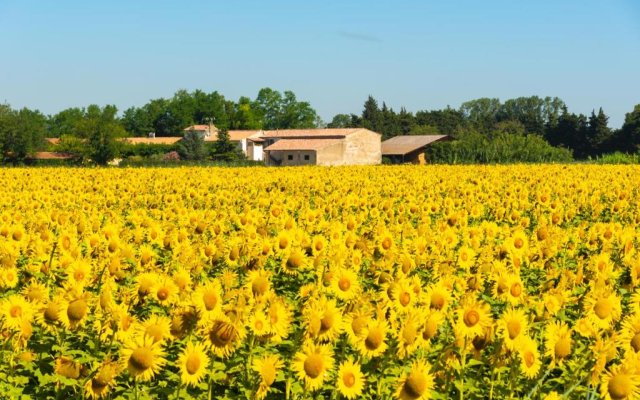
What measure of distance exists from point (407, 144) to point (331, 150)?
14.4 meters

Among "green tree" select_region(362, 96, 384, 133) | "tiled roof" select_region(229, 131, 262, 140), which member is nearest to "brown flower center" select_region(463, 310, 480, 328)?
"tiled roof" select_region(229, 131, 262, 140)

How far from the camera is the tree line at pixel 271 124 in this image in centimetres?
8538

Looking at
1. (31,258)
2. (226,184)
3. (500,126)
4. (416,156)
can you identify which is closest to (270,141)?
(416,156)

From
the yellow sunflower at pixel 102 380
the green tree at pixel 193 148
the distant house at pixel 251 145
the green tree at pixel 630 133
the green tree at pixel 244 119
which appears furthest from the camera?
the green tree at pixel 244 119

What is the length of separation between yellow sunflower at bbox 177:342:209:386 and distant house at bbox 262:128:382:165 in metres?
77.0

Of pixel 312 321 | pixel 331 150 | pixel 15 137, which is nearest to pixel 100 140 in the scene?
pixel 15 137

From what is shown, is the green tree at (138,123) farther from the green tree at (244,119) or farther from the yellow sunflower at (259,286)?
the yellow sunflower at (259,286)

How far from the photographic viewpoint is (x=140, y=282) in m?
4.41

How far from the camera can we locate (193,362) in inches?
133

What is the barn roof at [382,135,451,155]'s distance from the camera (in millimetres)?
91125

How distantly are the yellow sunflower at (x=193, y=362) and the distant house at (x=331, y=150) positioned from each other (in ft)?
253

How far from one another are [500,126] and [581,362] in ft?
402

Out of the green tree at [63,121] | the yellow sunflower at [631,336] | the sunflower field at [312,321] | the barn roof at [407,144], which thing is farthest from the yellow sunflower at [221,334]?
the green tree at [63,121]

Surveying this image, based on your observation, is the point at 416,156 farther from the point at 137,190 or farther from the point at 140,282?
the point at 140,282
